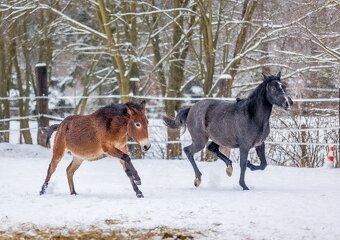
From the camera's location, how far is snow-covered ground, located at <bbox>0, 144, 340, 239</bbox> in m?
6.59

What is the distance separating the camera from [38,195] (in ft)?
28.9

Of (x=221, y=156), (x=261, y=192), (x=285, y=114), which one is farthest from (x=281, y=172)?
(x=285, y=114)

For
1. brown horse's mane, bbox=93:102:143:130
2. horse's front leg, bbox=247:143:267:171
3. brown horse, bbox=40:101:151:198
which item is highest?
brown horse's mane, bbox=93:102:143:130

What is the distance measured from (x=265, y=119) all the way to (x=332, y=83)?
27.6 feet

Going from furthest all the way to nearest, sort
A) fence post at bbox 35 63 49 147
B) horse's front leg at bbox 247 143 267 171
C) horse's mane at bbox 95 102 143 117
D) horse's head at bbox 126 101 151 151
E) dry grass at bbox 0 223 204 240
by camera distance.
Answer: fence post at bbox 35 63 49 147, horse's front leg at bbox 247 143 267 171, horse's mane at bbox 95 102 143 117, horse's head at bbox 126 101 151 151, dry grass at bbox 0 223 204 240

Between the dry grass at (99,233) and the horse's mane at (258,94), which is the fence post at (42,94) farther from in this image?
the dry grass at (99,233)

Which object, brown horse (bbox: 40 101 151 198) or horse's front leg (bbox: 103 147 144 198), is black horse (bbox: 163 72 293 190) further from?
brown horse (bbox: 40 101 151 198)

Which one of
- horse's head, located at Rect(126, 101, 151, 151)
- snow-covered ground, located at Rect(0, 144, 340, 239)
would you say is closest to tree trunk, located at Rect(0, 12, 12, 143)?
snow-covered ground, located at Rect(0, 144, 340, 239)

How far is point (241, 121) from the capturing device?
9.36 meters

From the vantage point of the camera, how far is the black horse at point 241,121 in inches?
363

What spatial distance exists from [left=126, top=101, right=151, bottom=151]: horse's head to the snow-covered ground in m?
0.65

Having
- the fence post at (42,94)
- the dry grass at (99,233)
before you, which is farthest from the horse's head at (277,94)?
the fence post at (42,94)

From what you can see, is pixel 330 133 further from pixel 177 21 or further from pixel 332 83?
pixel 177 21

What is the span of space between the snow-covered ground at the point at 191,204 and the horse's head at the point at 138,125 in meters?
0.65
